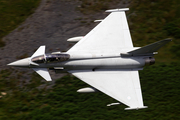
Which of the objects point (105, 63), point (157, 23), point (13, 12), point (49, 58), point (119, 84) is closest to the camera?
point (49, 58)

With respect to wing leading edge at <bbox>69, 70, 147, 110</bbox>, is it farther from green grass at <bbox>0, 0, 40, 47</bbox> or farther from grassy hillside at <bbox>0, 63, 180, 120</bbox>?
green grass at <bbox>0, 0, 40, 47</bbox>

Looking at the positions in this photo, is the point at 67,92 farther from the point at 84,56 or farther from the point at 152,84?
the point at 152,84

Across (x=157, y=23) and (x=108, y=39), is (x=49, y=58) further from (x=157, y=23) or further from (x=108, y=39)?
(x=157, y=23)

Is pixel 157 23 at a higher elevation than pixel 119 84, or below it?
higher

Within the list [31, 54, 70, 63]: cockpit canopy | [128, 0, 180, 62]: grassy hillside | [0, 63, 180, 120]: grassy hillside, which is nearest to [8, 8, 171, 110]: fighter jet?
[31, 54, 70, 63]: cockpit canopy

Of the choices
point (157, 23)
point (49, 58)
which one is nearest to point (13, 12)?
point (49, 58)

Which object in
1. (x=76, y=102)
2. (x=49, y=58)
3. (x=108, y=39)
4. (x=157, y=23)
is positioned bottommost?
(x=76, y=102)

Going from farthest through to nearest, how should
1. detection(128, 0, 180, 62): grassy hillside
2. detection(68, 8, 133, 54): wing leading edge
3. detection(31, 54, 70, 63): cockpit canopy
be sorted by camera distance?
detection(128, 0, 180, 62): grassy hillside → detection(68, 8, 133, 54): wing leading edge → detection(31, 54, 70, 63): cockpit canopy

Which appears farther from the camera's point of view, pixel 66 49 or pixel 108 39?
pixel 66 49
